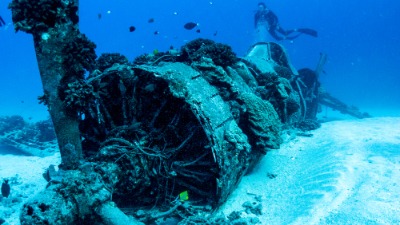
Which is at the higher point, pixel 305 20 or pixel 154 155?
pixel 305 20

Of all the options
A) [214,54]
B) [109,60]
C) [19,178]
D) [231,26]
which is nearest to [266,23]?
[214,54]

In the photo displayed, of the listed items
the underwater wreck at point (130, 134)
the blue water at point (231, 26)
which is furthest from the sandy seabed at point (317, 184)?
the blue water at point (231, 26)

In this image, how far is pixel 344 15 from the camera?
169000 millimetres

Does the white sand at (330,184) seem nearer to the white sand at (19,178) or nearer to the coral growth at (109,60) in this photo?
the coral growth at (109,60)

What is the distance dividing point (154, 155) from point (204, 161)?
92cm

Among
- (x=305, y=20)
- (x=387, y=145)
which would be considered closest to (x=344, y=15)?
(x=305, y=20)

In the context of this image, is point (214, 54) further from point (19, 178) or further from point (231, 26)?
point (231, 26)

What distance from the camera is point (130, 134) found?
4.42 metres

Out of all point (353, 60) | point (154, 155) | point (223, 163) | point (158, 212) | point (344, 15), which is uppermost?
point (344, 15)

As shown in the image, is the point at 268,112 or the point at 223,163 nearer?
the point at 223,163

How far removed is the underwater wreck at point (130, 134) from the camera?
3.47 m

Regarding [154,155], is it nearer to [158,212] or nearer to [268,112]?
[158,212]

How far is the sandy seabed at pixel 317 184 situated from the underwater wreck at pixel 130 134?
88 cm

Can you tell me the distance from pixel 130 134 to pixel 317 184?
3.98 meters
